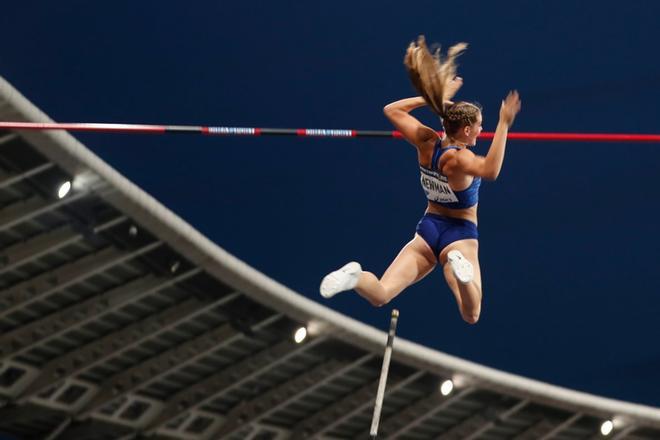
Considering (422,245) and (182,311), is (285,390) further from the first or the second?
(422,245)

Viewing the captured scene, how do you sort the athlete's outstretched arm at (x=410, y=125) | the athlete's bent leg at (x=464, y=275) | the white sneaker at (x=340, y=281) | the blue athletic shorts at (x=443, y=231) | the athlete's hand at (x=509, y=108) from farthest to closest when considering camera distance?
the blue athletic shorts at (x=443, y=231) → the athlete's outstretched arm at (x=410, y=125) → the athlete's bent leg at (x=464, y=275) → the white sneaker at (x=340, y=281) → the athlete's hand at (x=509, y=108)

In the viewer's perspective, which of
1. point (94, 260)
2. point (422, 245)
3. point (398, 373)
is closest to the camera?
point (422, 245)

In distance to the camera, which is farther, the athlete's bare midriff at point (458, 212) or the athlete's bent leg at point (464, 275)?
the athlete's bare midriff at point (458, 212)

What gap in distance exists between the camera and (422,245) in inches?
460

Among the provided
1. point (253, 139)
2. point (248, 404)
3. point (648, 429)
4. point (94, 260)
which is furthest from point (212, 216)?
point (648, 429)

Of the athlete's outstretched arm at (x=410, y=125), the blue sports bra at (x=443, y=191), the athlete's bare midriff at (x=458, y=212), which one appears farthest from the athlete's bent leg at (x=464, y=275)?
the athlete's outstretched arm at (x=410, y=125)

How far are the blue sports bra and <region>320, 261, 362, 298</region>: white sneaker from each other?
3.55 ft

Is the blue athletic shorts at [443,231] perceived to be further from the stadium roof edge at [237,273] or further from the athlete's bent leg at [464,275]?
the stadium roof edge at [237,273]

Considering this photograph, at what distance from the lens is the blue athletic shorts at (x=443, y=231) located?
1150 cm

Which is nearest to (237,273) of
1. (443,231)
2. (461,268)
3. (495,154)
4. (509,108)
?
(443,231)

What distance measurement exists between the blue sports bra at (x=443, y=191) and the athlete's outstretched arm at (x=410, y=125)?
128 millimetres

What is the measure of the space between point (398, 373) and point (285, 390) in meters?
2.19

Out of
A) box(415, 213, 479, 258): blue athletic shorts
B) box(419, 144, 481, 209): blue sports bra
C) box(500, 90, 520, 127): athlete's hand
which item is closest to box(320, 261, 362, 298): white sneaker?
box(415, 213, 479, 258): blue athletic shorts

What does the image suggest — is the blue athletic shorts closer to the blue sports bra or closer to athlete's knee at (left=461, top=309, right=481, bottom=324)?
the blue sports bra
